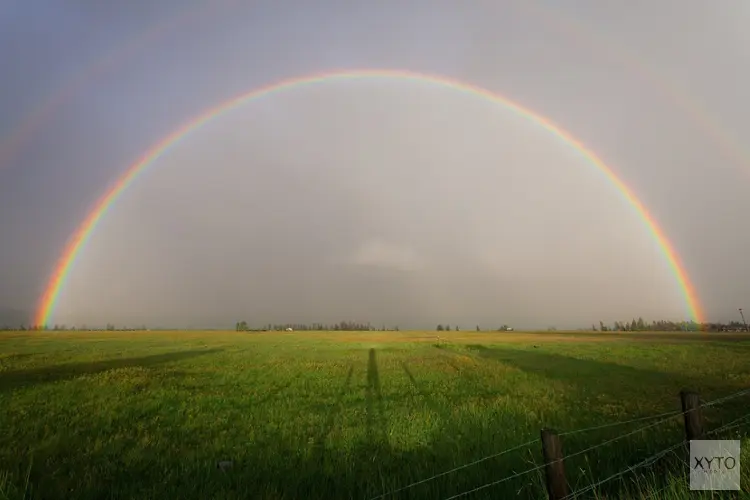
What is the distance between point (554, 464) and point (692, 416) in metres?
3.67

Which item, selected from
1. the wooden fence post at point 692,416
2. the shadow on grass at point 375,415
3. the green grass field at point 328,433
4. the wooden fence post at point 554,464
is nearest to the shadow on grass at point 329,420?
the green grass field at point 328,433

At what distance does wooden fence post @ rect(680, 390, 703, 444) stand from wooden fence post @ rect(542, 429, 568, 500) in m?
3.42

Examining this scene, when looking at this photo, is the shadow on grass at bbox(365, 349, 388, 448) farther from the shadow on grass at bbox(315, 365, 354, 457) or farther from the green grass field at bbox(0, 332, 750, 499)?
the shadow on grass at bbox(315, 365, 354, 457)

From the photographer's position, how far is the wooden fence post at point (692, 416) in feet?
22.9

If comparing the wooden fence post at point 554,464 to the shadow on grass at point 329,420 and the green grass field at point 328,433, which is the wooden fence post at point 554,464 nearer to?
the green grass field at point 328,433

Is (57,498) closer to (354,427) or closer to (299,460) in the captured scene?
(299,460)

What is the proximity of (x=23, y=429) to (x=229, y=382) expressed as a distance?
11.8 meters

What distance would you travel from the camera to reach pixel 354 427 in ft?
43.5

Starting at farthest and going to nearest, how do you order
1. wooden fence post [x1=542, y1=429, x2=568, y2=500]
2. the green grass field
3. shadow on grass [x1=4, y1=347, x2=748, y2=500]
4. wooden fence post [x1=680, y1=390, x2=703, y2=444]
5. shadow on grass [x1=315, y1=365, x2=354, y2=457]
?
shadow on grass [x1=315, y1=365, x2=354, y2=457]
the green grass field
shadow on grass [x1=4, y1=347, x2=748, y2=500]
wooden fence post [x1=680, y1=390, x2=703, y2=444]
wooden fence post [x1=542, y1=429, x2=568, y2=500]

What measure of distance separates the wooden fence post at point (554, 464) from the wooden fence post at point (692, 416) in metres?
3.42

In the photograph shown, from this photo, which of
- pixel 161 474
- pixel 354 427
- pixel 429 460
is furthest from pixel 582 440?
pixel 161 474

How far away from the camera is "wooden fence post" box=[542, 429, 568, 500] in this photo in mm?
5199

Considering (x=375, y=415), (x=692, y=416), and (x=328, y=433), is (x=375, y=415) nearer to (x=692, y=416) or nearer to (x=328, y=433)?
(x=328, y=433)

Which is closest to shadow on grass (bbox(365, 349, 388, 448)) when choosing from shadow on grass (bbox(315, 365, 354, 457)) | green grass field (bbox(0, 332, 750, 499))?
green grass field (bbox(0, 332, 750, 499))
